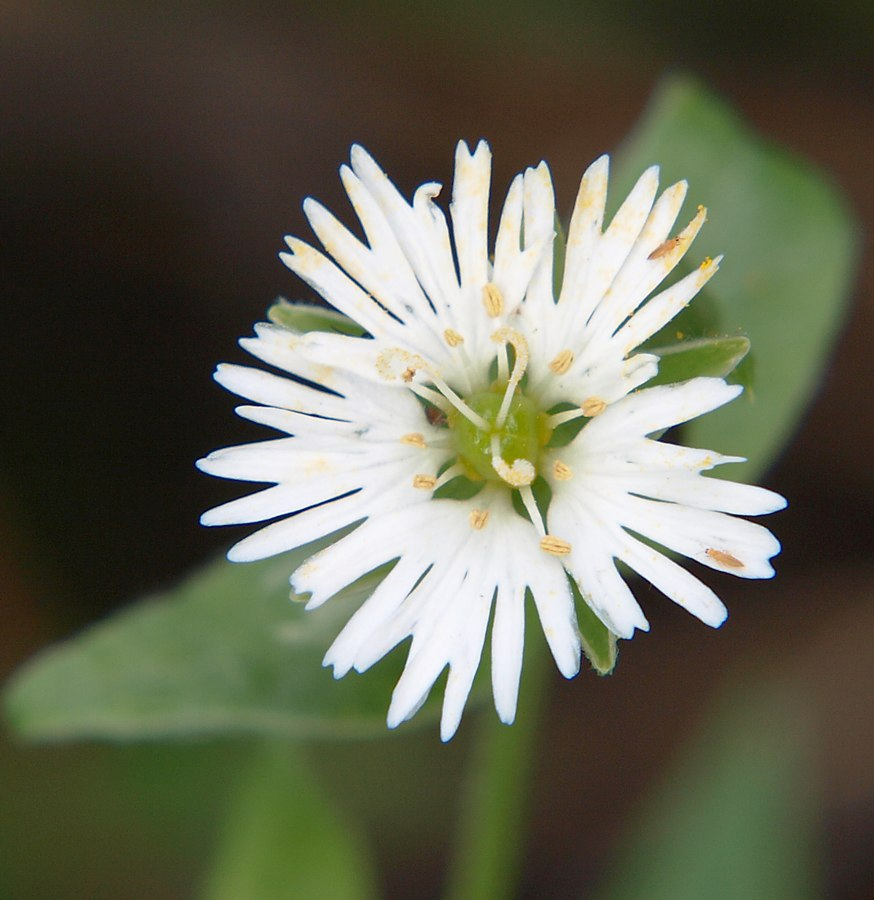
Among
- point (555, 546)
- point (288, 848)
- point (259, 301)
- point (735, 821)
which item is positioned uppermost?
point (259, 301)

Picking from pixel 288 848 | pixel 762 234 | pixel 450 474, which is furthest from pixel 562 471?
pixel 288 848

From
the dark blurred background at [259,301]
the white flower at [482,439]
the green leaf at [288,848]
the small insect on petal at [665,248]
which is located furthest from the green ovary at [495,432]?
the dark blurred background at [259,301]

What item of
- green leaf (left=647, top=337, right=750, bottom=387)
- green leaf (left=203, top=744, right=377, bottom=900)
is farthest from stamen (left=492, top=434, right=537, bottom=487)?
green leaf (left=203, top=744, right=377, bottom=900)

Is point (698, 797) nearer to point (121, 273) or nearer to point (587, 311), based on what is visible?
point (587, 311)

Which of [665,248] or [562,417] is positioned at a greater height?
[665,248]

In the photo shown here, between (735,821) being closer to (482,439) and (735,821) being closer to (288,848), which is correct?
(288,848)
